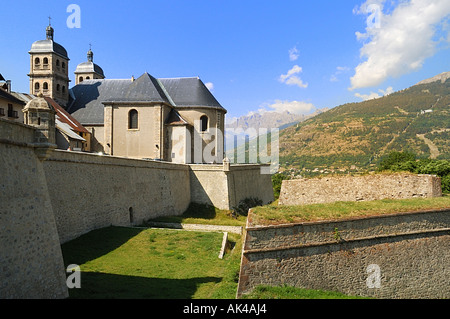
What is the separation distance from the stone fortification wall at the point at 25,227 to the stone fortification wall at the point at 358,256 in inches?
215

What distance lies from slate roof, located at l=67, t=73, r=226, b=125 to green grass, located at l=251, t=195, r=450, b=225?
23693 millimetres

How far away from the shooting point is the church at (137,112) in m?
33.6

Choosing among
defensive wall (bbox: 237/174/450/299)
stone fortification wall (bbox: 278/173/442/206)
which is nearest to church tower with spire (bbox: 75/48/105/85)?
stone fortification wall (bbox: 278/173/442/206)

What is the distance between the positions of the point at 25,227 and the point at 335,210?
995cm

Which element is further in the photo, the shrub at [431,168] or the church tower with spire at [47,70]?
the church tower with spire at [47,70]

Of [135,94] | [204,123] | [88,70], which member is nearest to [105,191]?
[135,94]

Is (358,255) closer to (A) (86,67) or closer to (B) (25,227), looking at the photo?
(B) (25,227)

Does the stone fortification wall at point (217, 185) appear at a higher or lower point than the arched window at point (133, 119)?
lower

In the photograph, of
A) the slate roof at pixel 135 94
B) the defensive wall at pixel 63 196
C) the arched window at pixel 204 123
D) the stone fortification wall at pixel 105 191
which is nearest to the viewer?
the defensive wall at pixel 63 196

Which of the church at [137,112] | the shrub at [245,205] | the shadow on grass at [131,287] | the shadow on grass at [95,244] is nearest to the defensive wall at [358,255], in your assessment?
the shadow on grass at [131,287]

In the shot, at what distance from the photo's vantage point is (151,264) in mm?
13836

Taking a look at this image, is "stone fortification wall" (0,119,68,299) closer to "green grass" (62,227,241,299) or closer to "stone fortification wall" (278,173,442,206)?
"green grass" (62,227,241,299)

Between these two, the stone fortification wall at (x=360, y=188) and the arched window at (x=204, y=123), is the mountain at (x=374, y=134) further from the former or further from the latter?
the stone fortification wall at (x=360, y=188)
